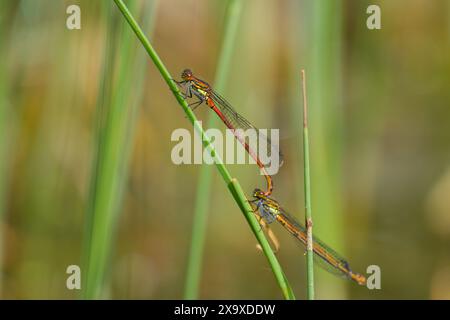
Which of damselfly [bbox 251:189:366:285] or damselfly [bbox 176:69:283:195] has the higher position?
damselfly [bbox 176:69:283:195]

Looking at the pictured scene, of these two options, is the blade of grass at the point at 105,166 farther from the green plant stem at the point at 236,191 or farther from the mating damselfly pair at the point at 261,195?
the green plant stem at the point at 236,191

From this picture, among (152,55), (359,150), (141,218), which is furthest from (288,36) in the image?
(152,55)

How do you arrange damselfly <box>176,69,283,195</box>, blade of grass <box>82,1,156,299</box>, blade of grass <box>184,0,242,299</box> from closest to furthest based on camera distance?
blade of grass <box>82,1,156,299</box> → blade of grass <box>184,0,242,299</box> → damselfly <box>176,69,283,195</box>

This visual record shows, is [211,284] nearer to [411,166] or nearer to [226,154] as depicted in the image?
[226,154]

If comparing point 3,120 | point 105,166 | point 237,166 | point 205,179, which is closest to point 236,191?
point 105,166

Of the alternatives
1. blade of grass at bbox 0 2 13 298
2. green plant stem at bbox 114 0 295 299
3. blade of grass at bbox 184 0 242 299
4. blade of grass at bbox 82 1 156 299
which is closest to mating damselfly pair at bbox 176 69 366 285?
blade of grass at bbox 184 0 242 299

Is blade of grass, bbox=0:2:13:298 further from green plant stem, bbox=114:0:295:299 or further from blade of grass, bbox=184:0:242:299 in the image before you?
green plant stem, bbox=114:0:295:299
